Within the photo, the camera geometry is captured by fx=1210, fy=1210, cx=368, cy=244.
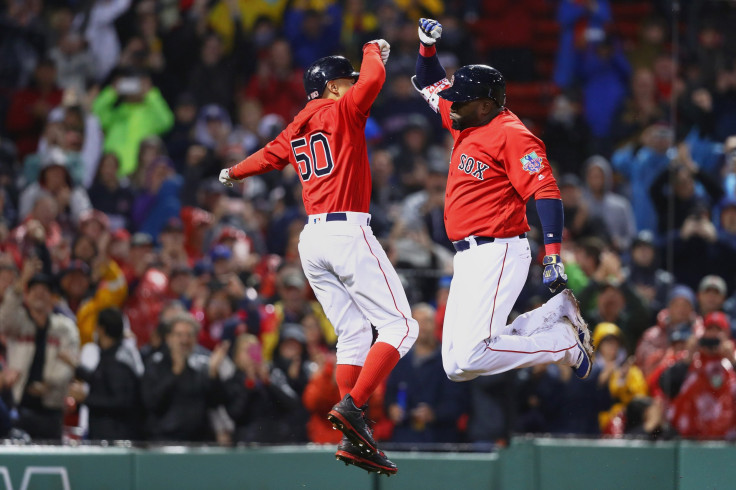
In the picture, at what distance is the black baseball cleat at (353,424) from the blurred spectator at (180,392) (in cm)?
277

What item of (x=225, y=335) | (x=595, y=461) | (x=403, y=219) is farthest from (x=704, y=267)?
(x=225, y=335)

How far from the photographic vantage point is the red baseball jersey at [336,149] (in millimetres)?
6012

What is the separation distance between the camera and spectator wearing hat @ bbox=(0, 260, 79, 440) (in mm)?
8391

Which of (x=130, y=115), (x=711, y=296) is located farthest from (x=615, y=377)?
(x=130, y=115)

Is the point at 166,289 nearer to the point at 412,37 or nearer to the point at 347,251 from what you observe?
the point at 412,37

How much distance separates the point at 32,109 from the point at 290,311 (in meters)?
4.29

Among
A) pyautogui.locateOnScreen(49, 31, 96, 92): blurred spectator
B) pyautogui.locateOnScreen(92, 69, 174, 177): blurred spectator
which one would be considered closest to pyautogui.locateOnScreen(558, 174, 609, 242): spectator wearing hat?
pyautogui.locateOnScreen(92, 69, 174, 177): blurred spectator

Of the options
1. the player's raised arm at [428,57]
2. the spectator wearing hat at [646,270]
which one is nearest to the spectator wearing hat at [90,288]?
the player's raised arm at [428,57]

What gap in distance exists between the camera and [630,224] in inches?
392

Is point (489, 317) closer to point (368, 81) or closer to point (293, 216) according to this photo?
point (368, 81)

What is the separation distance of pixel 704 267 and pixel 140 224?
4.89 meters

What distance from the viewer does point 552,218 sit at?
5820 millimetres

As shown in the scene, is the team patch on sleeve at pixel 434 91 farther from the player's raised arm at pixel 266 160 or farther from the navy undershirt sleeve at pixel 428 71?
the player's raised arm at pixel 266 160

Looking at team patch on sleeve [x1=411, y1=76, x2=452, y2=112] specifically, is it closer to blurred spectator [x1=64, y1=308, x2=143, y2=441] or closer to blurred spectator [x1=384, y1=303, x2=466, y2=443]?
blurred spectator [x1=384, y1=303, x2=466, y2=443]
